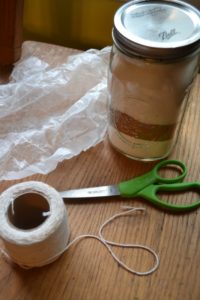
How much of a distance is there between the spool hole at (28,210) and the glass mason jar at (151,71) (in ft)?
0.46

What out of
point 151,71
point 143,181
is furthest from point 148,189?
point 151,71

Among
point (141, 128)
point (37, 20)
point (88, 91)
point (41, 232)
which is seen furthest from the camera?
point (37, 20)

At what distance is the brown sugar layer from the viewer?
0.45 meters

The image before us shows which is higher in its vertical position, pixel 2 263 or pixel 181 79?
pixel 181 79

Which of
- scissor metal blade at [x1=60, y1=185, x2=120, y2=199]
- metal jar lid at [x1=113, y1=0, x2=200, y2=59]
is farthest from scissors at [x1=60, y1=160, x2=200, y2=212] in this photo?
metal jar lid at [x1=113, y1=0, x2=200, y2=59]

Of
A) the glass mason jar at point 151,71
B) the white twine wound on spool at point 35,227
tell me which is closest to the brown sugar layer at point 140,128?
the glass mason jar at point 151,71

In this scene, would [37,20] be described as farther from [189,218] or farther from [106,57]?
[189,218]

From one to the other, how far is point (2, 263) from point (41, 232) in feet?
0.26

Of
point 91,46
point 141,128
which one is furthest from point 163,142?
point 91,46

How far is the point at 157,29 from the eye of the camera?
42cm

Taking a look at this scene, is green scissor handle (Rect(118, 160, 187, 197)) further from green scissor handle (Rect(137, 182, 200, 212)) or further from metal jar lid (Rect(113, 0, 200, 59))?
metal jar lid (Rect(113, 0, 200, 59))

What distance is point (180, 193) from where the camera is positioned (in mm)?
459

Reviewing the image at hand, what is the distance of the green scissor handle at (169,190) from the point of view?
442 mm

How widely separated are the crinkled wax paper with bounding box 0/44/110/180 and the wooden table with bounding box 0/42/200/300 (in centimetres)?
3
